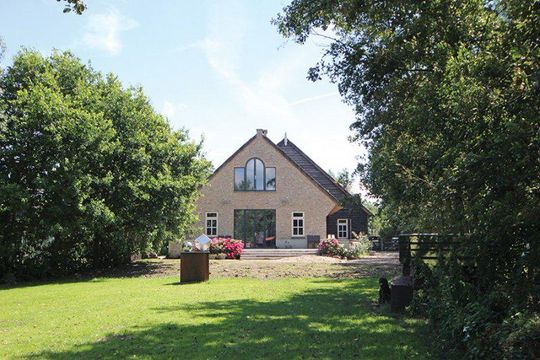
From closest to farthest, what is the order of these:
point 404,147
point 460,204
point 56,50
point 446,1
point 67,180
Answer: point 460,204, point 446,1, point 404,147, point 67,180, point 56,50

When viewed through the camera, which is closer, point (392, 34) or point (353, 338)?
point (353, 338)

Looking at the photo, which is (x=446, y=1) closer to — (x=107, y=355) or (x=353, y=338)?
(x=353, y=338)

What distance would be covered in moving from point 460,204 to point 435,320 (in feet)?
8.11

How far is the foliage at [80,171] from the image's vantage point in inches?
727

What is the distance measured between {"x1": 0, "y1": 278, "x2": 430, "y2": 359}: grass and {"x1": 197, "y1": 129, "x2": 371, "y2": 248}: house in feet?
66.6

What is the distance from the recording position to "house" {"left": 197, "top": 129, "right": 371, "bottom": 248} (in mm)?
34875

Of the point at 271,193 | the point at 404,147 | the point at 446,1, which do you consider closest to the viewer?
the point at 446,1

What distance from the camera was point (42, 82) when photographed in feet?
68.1

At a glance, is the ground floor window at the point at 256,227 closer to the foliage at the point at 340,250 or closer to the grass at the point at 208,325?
the foliage at the point at 340,250

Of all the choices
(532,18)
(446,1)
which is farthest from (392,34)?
(532,18)

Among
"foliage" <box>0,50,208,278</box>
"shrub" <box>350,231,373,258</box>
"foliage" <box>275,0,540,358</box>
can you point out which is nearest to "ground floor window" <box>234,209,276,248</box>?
"shrub" <box>350,231,373,258</box>

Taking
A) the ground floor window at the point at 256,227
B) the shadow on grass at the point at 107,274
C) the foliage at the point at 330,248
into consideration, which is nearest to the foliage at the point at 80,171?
the shadow on grass at the point at 107,274

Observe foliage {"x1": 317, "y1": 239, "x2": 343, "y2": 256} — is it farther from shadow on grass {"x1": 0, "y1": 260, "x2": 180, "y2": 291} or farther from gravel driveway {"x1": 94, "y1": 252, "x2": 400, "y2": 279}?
shadow on grass {"x1": 0, "y1": 260, "x2": 180, "y2": 291}

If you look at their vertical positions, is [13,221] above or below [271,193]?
below
